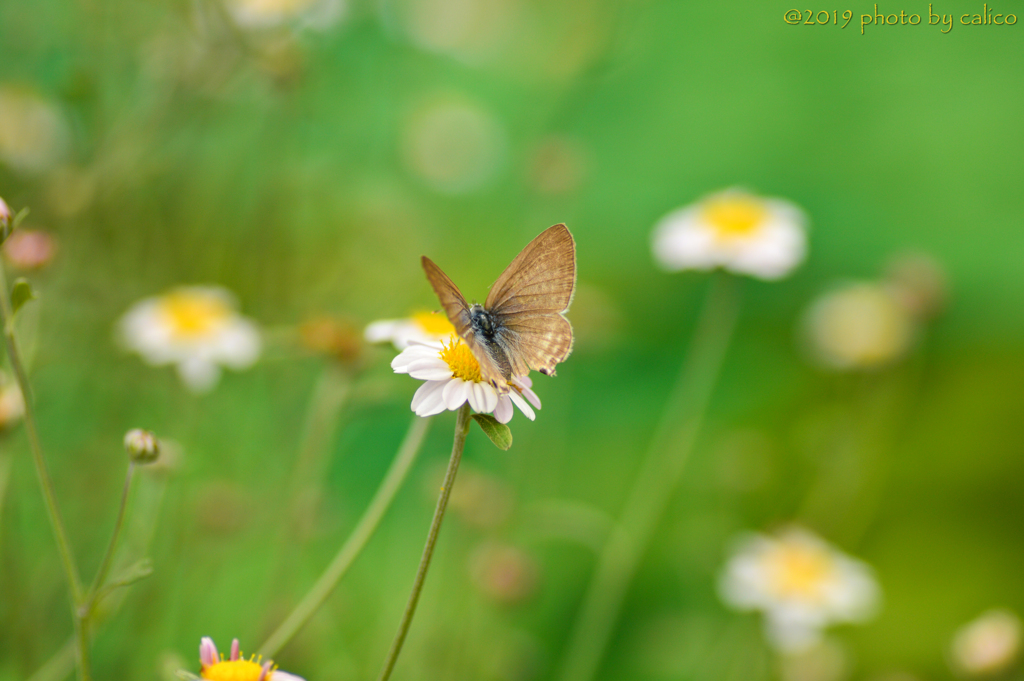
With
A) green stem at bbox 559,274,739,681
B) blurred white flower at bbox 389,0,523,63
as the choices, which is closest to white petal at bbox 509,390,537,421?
green stem at bbox 559,274,739,681

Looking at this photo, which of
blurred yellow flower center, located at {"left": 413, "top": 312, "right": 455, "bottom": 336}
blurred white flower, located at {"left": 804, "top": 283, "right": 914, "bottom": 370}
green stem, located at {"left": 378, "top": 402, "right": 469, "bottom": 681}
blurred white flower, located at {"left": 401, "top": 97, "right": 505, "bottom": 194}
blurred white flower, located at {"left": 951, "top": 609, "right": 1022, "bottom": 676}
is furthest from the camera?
blurred white flower, located at {"left": 401, "top": 97, "right": 505, "bottom": 194}

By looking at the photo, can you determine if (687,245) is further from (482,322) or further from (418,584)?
(418,584)

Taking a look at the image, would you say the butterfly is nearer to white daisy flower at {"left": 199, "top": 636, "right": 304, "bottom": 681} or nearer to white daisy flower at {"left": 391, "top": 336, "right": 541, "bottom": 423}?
white daisy flower at {"left": 391, "top": 336, "right": 541, "bottom": 423}

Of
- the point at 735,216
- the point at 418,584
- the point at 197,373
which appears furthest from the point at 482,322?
the point at 735,216

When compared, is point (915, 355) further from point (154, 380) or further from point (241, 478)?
point (154, 380)

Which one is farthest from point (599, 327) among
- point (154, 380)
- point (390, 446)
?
point (154, 380)

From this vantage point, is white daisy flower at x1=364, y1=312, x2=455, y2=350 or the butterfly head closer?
the butterfly head
